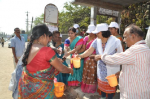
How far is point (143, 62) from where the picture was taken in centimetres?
135

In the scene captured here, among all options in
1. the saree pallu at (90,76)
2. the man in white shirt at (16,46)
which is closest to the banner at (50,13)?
the man in white shirt at (16,46)

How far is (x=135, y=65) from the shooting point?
1.38 m

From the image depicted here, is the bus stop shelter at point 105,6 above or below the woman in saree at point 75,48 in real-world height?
above

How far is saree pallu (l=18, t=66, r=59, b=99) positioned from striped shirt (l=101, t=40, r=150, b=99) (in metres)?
0.85

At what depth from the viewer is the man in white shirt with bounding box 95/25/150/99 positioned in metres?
1.36

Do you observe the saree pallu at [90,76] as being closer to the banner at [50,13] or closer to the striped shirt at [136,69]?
the striped shirt at [136,69]

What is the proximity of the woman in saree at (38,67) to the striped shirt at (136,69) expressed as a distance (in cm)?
78

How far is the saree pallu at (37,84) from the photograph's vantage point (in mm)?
1587

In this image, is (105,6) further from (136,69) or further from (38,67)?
(38,67)

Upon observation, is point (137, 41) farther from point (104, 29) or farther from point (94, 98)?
point (94, 98)

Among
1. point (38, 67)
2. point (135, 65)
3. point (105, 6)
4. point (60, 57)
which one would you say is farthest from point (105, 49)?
point (105, 6)

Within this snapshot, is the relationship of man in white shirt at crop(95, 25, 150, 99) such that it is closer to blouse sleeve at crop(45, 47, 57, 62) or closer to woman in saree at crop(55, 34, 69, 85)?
blouse sleeve at crop(45, 47, 57, 62)

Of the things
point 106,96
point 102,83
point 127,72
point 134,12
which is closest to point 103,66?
point 102,83

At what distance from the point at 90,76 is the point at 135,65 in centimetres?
186
